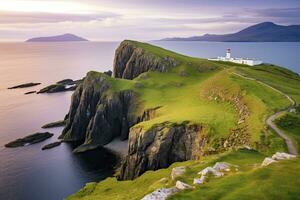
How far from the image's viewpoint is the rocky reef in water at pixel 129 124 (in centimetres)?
9000

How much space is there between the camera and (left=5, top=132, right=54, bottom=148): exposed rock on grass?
12194 centimetres

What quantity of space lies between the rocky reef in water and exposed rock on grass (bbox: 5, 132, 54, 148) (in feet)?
20.2

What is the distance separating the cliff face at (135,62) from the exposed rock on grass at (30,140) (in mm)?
52584

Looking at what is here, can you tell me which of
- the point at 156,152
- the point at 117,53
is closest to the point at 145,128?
the point at 156,152

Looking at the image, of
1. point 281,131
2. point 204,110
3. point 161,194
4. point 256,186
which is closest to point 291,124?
point 281,131

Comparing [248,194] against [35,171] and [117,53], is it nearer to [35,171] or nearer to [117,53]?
[35,171]

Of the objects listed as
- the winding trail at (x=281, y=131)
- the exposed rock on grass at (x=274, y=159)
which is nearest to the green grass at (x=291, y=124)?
the winding trail at (x=281, y=131)

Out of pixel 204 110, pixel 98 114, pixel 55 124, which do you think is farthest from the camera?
pixel 55 124

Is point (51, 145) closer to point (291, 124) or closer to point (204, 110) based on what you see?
point (204, 110)

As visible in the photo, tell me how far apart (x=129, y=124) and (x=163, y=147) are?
41425 mm

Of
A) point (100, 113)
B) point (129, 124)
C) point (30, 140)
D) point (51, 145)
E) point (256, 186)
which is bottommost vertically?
point (51, 145)

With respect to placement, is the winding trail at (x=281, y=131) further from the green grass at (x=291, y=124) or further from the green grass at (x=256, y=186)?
the green grass at (x=256, y=186)

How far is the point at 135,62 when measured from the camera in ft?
561

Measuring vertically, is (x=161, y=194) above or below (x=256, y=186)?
below
